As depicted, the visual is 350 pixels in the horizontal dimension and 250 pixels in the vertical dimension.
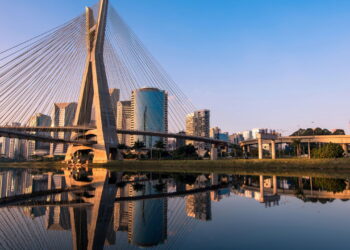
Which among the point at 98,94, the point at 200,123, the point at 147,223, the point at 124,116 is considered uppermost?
the point at 124,116

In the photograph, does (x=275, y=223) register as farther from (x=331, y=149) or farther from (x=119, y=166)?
(x=119, y=166)

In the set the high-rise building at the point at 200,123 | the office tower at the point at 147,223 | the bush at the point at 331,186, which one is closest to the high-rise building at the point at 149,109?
the high-rise building at the point at 200,123

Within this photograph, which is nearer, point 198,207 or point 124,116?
point 198,207

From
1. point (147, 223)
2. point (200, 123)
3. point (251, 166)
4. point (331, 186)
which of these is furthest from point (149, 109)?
point (147, 223)

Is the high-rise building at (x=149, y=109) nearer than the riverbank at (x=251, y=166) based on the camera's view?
No

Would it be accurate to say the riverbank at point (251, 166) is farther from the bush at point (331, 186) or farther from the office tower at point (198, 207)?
the office tower at point (198, 207)

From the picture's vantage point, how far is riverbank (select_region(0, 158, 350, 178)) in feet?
109

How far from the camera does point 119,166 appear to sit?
44.8 m

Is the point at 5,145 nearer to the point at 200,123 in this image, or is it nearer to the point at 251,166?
the point at 200,123

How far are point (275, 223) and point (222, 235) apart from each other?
2434 mm

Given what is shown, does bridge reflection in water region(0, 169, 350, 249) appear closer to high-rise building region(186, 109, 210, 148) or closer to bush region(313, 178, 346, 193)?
bush region(313, 178, 346, 193)

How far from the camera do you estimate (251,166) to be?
3869cm

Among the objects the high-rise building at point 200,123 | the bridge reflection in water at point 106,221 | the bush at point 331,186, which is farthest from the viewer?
the high-rise building at point 200,123

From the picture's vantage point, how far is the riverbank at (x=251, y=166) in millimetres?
33247
